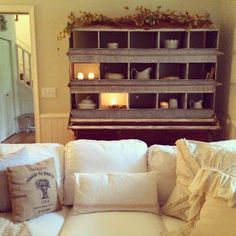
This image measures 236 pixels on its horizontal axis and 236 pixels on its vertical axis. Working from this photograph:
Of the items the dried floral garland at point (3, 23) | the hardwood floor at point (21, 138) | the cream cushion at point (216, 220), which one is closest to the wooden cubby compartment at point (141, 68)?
the cream cushion at point (216, 220)

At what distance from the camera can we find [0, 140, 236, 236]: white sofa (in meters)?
1.73

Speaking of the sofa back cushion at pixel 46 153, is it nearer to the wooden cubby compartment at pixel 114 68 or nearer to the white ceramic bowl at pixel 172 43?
the wooden cubby compartment at pixel 114 68

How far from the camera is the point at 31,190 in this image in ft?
5.90

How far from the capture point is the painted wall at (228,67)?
10.1 feet

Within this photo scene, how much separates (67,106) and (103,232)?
2.30 m

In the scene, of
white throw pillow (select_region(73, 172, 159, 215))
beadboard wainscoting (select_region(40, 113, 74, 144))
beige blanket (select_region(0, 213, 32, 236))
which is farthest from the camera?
beadboard wainscoting (select_region(40, 113, 74, 144))

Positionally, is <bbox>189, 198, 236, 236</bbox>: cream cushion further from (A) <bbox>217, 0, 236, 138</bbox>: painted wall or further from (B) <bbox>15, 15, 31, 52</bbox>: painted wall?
(B) <bbox>15, 15, 31, 52</bbox>: painted wall

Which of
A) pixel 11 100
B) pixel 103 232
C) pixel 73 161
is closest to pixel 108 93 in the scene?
pixel 73 161

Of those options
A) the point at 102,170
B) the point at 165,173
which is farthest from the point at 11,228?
the point at 165,173

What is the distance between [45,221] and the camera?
5.84 ft

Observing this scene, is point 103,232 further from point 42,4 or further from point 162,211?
point 42,4

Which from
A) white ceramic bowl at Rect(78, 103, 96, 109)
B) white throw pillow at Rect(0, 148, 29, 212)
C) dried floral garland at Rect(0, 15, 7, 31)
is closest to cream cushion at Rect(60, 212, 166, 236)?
white throw pillow at Rect(0, 148, 29, 212)

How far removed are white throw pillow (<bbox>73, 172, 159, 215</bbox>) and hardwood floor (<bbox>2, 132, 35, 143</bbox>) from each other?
3646 millimetres

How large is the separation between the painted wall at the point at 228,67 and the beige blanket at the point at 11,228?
7.31ft
